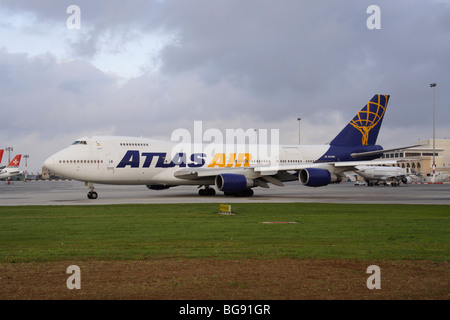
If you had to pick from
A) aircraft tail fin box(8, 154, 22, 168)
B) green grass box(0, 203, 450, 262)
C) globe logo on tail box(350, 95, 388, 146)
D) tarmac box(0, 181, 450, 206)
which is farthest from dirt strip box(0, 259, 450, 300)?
aircraft tail fin box(8, 154, 22, 168)

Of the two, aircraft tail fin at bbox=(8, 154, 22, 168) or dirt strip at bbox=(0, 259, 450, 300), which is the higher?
aircraft tail fin at bbox=(8, 154, 22, 168)

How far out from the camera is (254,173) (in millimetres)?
34344

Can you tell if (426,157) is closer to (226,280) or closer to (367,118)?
(367,118)

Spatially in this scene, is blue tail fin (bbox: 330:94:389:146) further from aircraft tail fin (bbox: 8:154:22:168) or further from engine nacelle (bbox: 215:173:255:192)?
aircraft tail fin (bbox: 8:154:22:168)

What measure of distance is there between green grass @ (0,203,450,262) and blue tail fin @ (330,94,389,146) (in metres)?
20.8

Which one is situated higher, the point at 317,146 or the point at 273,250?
the point at 317,146

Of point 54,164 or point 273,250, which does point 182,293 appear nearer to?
point 273,250

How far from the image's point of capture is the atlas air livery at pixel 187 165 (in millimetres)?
31328

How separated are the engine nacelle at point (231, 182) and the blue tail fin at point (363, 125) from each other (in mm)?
11929

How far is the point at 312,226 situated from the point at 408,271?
267 inches

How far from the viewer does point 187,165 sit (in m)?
34.4

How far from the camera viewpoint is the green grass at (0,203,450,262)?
33.9 feet
